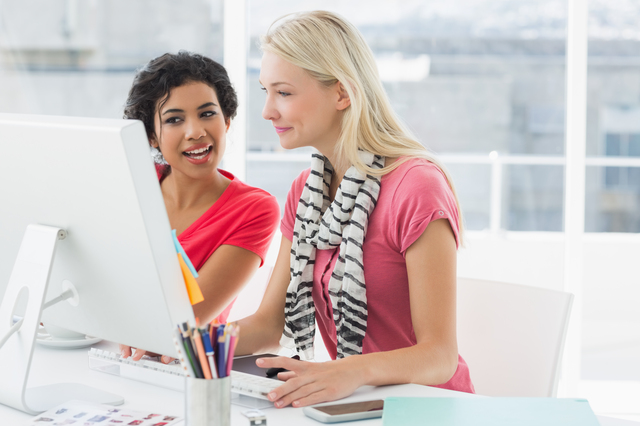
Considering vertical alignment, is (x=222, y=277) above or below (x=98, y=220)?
below

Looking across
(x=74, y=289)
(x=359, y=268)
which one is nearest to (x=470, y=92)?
(x=359, y=268)

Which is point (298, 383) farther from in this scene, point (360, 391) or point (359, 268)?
point (359, 268)

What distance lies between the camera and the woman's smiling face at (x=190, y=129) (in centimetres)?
166

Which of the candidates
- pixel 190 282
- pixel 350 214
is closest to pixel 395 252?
pixel 350 214

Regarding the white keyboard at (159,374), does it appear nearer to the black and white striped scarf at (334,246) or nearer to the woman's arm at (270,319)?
the woman's arm at (270,319)

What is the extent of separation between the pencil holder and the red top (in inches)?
37.0

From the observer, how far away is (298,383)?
0.99 meters

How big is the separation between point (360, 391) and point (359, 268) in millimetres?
368

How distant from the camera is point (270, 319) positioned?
59.0 inches

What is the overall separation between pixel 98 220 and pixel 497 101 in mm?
2331

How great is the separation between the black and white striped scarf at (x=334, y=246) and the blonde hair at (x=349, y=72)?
0.04 meters

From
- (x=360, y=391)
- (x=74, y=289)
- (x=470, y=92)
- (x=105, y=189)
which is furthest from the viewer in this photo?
(x=470, y=92)

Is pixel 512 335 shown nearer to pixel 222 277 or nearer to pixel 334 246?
pixel 334 246

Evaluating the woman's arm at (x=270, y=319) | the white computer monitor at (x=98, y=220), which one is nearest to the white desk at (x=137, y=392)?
the white computer monitor at (x=98, y=220)
